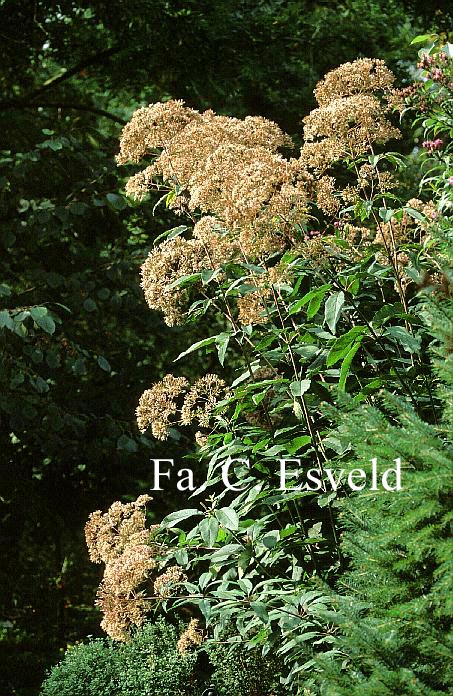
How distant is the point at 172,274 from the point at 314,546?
3.21ft

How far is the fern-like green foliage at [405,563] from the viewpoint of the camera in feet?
6.15

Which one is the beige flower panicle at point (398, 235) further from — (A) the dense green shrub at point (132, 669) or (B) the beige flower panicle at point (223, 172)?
(A) the dense green shrub at point (132, 669)

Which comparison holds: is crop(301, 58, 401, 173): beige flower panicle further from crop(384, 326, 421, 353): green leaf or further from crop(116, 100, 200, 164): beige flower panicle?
crop(384, 326, 421, 353): green leaf

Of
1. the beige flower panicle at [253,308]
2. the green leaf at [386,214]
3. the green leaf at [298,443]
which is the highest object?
the green leaf at [386,214]

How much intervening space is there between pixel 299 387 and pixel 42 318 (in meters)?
2.10

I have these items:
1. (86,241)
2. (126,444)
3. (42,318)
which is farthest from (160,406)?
(86,241)

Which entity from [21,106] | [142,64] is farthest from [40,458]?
[142,64]

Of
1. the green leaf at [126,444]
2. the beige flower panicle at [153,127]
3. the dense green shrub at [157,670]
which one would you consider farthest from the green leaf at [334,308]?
the green leaf at [126,444]

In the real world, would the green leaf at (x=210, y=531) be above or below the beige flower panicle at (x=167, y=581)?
above

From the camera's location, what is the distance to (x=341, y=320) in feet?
9.76

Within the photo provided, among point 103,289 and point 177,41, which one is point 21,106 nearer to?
point 177,41

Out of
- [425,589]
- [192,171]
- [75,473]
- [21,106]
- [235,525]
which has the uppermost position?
[21,106]

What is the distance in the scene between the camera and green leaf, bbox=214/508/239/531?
259 centimetres

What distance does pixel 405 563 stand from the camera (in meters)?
2.00
